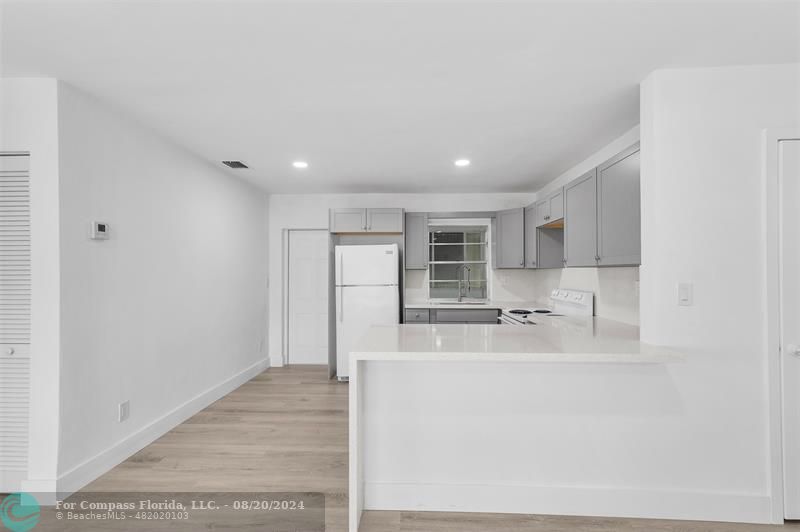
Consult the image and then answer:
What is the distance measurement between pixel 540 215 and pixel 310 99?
260 centimetres

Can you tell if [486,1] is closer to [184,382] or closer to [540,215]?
[540,215]

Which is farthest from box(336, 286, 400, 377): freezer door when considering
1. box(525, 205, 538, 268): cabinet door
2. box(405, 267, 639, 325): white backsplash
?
box(525, 205, 538, 268): cabinet door

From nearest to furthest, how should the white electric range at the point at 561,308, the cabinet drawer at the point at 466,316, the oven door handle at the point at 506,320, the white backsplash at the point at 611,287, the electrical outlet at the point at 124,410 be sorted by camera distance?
the electrical outlet at the point at 124,410 → the white backsplash at the point at 611,287 → the white electric range at the point at 561,308 → the oven door handle at the point at 506,320 → the cabinet drawer at the point at 466,316

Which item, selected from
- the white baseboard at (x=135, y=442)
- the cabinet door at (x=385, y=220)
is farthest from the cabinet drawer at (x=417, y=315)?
the white baseboard at (x=135, y=442)

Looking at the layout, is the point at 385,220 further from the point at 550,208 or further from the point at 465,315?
the point at 550,208

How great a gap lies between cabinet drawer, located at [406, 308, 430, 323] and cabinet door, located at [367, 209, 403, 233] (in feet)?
3.24

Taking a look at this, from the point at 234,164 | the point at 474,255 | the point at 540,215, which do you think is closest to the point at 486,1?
the point at 540,215

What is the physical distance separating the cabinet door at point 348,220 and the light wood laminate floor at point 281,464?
196 cm

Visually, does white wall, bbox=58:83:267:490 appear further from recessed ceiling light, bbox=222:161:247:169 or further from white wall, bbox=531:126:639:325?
white wall, bbox=531:126:639:325

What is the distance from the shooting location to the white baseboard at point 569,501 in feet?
6.46

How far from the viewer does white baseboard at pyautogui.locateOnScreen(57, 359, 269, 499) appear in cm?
221

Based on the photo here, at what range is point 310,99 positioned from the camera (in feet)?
7.61

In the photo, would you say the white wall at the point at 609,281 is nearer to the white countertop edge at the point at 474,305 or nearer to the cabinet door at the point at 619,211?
the cabinet door at the point at 619,211

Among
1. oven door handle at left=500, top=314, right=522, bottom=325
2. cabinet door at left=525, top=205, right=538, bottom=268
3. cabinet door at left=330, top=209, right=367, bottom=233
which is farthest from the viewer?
cabinet door at left=330, top=209, right=367, bottom=233
